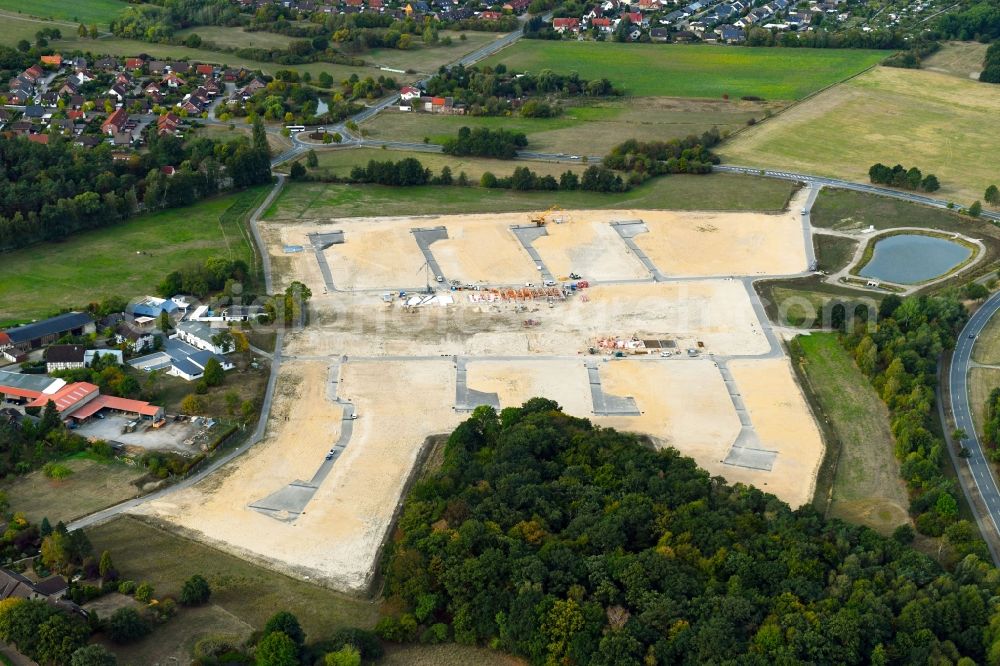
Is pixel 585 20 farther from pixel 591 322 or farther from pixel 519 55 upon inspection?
pixel 591 322

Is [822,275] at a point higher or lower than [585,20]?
lower

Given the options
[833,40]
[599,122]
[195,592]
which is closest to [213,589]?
[195,592]

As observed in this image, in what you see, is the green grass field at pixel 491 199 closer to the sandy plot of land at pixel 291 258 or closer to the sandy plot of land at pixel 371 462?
the sandy plot of land at pixel 291 258

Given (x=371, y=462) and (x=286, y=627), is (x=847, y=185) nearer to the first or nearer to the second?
(x=371, y=462)

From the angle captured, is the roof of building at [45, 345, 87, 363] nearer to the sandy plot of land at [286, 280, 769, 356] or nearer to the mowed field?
the sandy plot of land at [286, 280, 769, 356]

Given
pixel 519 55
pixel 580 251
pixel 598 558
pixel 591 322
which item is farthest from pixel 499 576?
pixel 519 55

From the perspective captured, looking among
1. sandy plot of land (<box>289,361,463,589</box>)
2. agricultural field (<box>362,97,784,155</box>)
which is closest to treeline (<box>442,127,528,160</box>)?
agricultural field (<box>362,97,784,155</box>)

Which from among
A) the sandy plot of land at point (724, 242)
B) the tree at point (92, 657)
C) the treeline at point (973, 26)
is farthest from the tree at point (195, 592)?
the treeline at point (973, 26)
